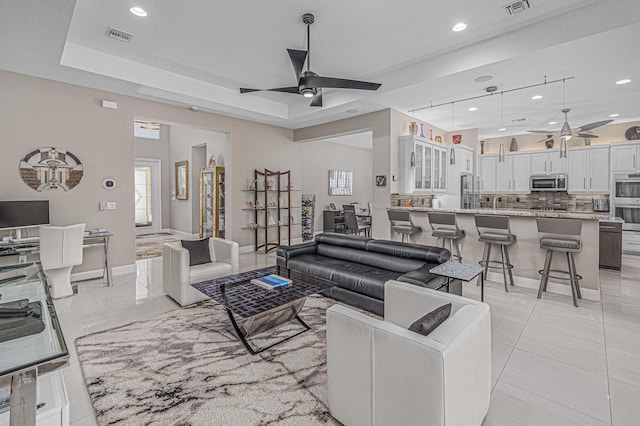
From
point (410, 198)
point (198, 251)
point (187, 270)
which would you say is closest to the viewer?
point (187, 270)

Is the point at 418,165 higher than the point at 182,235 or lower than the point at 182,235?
higher

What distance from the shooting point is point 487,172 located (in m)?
8.46

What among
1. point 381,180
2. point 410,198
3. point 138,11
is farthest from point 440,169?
point 138,11

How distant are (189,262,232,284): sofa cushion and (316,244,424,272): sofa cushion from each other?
1.36m

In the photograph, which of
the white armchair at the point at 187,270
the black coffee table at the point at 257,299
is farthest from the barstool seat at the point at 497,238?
the white armchair at the point at 187,270

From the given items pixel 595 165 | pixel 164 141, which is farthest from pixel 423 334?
pixel 164 141

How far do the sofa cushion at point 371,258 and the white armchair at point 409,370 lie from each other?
64.1 inches

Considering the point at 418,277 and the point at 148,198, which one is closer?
the point at 418,277

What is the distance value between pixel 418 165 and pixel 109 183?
555 centimetres

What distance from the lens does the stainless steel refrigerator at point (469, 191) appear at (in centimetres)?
764

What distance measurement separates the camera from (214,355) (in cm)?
252

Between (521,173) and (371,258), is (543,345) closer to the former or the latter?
(371,258)

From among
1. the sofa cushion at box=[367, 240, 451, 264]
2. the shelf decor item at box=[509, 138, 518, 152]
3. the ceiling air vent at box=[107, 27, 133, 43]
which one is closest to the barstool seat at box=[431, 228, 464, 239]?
the sofa cushion at box=[367, 240, 451, 264]

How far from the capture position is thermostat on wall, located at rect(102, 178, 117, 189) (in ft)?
15.9
